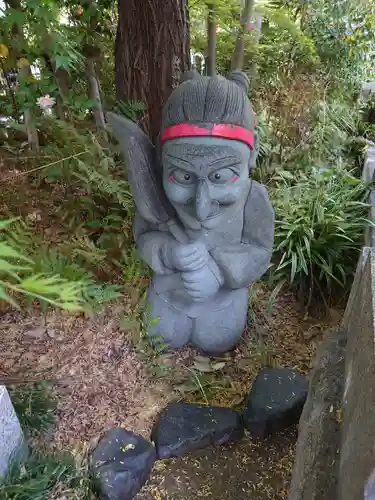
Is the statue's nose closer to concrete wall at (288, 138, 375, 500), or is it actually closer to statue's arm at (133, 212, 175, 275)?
statue's arm at (133, 212, 175, 275)

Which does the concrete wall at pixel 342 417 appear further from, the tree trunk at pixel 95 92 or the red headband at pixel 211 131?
the tree trunk at pixel 95 92

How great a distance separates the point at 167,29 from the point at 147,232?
1490 millimetres

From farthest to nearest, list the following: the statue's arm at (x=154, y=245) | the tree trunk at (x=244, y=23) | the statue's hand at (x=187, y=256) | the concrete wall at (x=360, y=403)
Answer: the tree trunk at (x=244, y=23)
the statue's arm at (x=154, y=245)
the statue's hand at (x=187, y=256)
the concrete wall at (x=360, y=403)

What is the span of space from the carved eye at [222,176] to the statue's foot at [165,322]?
2.73 ft

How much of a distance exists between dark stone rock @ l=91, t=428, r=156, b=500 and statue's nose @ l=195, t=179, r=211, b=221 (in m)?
1.07

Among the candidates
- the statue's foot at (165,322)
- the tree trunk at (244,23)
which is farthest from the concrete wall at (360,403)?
the tree trunk at (244,23)

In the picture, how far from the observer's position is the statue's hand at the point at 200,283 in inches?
86.0

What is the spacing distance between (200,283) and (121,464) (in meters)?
0.88

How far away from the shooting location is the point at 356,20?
5566mm

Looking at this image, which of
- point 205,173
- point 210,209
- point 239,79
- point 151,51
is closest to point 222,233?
point 210,209

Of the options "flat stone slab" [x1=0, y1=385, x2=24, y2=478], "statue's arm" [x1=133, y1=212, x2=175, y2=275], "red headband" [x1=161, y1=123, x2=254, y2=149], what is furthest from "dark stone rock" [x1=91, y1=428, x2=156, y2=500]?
"red headband" [x1=161, y1=123, x2=254, y2=149]

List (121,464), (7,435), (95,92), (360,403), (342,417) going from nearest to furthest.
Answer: (360,403)
(342,417)
(7,435)
(121,464)
(95,92)

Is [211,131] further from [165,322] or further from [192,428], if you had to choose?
[192,428]

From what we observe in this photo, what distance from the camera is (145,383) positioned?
7.72 ft
